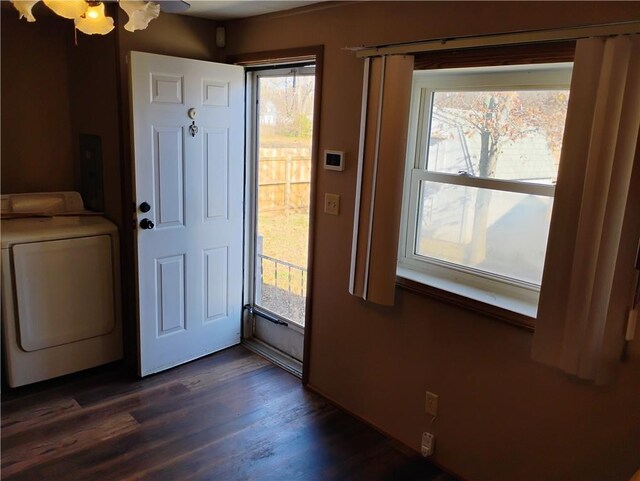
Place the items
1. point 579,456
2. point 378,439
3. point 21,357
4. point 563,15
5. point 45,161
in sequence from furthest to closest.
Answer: point 45,161 → point 21,357 → point 378,439 → point 579,456 → point 563,15

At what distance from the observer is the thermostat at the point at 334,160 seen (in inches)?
100.0

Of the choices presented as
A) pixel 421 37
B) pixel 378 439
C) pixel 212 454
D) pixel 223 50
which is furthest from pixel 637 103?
pixel 223 50

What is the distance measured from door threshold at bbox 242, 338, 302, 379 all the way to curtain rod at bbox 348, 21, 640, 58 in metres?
1.95

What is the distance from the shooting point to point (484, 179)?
217cm

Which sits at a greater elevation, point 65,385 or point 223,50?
point 223,50

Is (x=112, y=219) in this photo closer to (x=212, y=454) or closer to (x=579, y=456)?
(x=212, y=454)

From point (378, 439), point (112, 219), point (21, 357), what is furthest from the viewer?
point (112, 219)

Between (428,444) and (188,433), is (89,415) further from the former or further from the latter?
(428,444)

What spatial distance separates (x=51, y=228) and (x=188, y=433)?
1456 mm

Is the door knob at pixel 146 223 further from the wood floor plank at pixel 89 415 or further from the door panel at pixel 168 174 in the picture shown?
the wood floor plank at pixel 89 415

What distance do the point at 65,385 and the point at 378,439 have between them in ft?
6.15

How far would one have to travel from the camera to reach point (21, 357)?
9.14ft

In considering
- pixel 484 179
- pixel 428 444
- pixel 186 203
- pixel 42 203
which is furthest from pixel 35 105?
pixel 428 444

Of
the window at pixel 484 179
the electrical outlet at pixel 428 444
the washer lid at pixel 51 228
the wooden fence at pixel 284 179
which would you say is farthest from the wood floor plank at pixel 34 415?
the window at pixel 484 179
